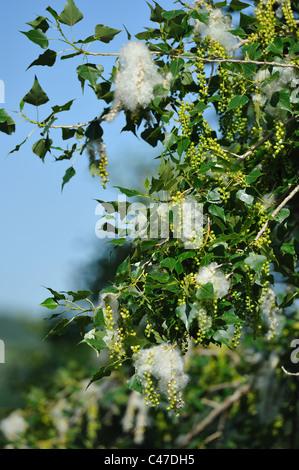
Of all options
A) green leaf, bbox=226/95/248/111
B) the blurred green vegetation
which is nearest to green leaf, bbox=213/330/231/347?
green leaf, bbox=226/95/248/111

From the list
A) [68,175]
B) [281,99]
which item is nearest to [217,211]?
[281,99]

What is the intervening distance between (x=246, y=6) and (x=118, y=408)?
2.63 meters

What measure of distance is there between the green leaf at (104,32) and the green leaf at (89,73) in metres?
0.07

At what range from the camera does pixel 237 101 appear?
120 centimetres

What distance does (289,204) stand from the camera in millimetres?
1373

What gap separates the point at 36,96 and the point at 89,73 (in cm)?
13

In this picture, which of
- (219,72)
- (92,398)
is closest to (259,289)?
(219,72)

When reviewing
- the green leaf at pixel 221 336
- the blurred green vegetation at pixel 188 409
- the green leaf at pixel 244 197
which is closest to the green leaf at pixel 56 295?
the green leaf at pixel 221 336

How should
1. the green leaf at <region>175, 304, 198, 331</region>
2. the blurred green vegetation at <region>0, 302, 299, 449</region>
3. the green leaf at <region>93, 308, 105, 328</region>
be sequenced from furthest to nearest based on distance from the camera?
the blurred green vegetation at <region>0, 302, 299, 449</region>, the green leaf at <region>93, 308, 105, 328</region>, the green leaf at <region>175, 304, 198, 331</region>

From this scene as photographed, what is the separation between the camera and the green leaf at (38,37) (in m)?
1.21

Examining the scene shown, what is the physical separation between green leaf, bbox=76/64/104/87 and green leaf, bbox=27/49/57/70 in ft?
0.20

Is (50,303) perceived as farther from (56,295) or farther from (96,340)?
(96,340)

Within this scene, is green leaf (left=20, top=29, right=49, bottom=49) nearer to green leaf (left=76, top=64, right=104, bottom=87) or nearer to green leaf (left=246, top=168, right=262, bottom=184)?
green leaf (left=76, top=64, right=104, bottom=87)

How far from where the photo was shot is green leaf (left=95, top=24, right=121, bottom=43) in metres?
1.23
